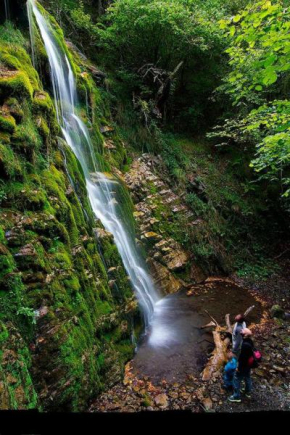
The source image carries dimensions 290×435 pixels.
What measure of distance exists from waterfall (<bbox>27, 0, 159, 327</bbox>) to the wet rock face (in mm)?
778

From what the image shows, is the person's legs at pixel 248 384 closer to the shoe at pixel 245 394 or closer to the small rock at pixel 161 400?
the shoe at pixel 245 394

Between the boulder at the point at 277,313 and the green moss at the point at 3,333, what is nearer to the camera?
the green moss at the point at 3,333

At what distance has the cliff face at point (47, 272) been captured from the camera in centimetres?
362

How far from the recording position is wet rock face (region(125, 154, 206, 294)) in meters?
9.55

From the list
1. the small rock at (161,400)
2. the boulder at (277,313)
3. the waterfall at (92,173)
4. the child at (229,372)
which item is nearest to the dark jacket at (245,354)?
the child at (229,372)

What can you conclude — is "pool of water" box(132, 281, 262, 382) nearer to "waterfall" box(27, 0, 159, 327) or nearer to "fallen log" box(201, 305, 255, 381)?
"fallen log" box(201, 305, 255, 381)

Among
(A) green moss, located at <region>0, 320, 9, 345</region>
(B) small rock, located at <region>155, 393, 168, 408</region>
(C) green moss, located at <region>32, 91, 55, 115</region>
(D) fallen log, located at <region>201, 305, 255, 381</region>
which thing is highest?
(C) green moss, located at <region>32, 91, 55, 115</region>

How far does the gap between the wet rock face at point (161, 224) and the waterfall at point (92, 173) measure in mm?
778

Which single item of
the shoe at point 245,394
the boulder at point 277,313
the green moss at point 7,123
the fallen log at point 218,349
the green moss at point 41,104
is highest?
the green moss at point 41,104

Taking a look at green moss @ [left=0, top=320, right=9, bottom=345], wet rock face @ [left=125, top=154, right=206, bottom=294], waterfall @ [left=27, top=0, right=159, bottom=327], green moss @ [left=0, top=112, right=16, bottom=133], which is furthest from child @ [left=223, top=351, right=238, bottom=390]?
green moss @ [left=0, top=112, right=16, bottom=133]

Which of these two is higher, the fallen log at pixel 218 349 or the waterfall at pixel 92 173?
the waterfall at pixel 92 173

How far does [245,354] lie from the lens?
455cm

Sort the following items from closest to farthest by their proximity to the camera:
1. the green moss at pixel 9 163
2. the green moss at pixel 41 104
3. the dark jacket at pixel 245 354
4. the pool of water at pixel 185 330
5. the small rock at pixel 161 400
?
the green moss at pixel 9 163 → the dark jacket at pixel 245 354 → the small rock at pixel 161 400 → the pool of water at pixel 185 330 → the green moss at pixel 41 104

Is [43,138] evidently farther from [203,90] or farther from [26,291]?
[203,90]
